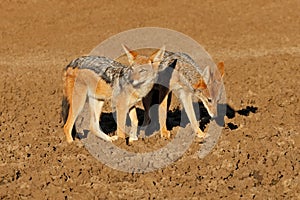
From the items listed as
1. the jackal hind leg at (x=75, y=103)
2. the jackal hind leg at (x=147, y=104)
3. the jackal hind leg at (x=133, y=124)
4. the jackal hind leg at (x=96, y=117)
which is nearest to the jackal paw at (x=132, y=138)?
the jackal hind leg at (x=133, y=124)

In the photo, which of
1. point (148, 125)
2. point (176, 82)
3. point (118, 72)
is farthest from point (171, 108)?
point (118, 72)

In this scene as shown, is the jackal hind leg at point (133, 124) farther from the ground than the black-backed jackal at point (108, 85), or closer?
closer

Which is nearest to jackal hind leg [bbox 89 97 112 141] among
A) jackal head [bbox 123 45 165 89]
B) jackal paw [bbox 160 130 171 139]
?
jackal paw [bbox 160 130 171 139]

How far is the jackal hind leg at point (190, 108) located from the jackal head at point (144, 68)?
3.88ft

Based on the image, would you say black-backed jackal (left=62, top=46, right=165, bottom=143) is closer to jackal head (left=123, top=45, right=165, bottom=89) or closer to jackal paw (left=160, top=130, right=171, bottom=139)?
jackal head (left=123, top=45, right=165, bottom=89)

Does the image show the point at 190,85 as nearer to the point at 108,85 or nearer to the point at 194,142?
the point at 194,142

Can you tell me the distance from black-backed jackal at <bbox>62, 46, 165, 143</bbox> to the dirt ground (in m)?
0.52

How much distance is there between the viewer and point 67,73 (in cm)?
834

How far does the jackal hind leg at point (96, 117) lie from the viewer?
8488 mm

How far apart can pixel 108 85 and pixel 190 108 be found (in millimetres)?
1603

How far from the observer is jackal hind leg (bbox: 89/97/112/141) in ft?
27.8

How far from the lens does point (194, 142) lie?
27.6 ft

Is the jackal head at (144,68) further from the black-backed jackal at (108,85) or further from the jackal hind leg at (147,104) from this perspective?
the jackal hind leg at (147,104)

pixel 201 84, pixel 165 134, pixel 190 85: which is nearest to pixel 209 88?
pixel 201 84
